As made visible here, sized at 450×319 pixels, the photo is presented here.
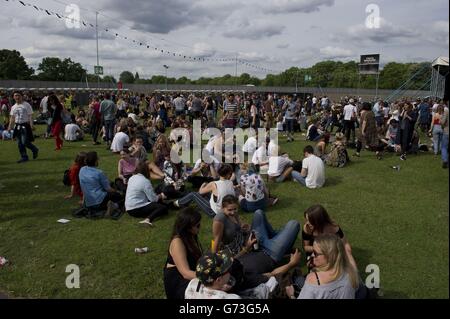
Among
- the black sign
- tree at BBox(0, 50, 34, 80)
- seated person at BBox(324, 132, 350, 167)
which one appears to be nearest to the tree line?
tree at BBox(0, 50, 34, 80)

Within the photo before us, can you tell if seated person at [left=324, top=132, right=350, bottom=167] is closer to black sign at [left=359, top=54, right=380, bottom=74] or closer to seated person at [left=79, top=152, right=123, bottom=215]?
seated person at [left=79, top=152, right=123, bottom=215]

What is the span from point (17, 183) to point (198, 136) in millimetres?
6401

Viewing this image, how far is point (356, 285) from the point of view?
335 centimetres

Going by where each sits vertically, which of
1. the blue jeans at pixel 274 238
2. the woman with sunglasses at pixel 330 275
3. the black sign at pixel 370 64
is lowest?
the blue jeans at pixel 274 238

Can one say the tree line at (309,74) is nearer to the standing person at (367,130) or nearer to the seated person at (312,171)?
the standing person at (367,130)

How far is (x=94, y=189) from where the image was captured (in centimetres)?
688

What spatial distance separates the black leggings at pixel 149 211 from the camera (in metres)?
6.69

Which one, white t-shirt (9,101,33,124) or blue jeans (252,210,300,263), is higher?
white t-shirt (9,101,33,124)

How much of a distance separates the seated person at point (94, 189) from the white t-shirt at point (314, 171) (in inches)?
168

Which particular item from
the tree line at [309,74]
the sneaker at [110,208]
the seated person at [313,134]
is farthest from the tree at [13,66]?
the sneaker at [110,208]

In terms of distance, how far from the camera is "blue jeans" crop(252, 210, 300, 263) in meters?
4.78

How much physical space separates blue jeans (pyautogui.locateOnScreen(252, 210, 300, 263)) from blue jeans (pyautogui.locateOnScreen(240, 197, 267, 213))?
69.8 inches
